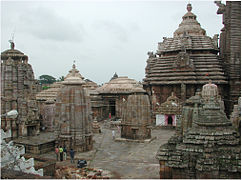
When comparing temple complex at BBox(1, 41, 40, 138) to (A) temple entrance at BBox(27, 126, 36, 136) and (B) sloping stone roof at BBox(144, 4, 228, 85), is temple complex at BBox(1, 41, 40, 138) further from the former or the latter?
(B) sloping stone roof at BBox(144, 4, 228, 85)

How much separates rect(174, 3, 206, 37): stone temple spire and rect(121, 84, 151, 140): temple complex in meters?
15.2

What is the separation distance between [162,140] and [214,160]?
1274 centimetres

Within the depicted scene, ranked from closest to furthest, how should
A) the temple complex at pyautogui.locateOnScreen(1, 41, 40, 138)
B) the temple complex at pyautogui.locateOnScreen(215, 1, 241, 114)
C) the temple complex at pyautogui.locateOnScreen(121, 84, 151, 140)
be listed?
the temple complex at pyautogui.locateOnScreen(1, 41, 40, 138)
the temple complex at pyautogui.locateOnScreen(121, 84, 151, 140)
the temple complex at pyautogui.locateOnScreen(215, 1, 241, 114)

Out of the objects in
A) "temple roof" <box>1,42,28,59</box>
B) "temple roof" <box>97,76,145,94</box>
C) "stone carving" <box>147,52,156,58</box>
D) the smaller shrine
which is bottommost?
the smaller shrine

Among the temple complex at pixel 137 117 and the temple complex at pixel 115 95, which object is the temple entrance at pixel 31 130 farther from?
the temple complex at pixel 115 95

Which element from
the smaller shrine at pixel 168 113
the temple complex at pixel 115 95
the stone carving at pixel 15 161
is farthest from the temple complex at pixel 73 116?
the temple complex at pixel 115 95

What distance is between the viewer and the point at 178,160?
9219 mm

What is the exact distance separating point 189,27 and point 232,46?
7.42 metres

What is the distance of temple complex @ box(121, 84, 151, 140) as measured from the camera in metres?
21.0

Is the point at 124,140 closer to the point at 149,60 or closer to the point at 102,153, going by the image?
the point at 102,153

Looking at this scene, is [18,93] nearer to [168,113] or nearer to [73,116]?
[73,116]

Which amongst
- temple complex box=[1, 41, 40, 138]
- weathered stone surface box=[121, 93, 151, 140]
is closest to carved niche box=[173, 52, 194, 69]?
weathered stone surface box=[121, 93, 151, 140]

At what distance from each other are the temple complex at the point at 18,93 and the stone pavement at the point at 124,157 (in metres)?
4.24

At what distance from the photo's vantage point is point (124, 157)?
53.7 feet
